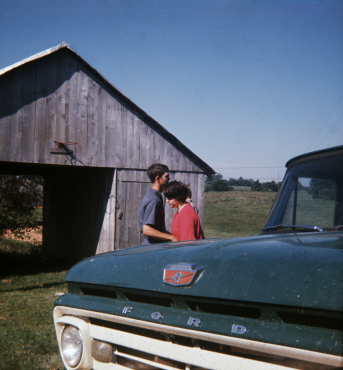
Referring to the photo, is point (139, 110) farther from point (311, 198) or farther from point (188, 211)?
point (311, 198)

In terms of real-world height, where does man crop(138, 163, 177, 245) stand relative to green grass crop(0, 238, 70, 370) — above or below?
above

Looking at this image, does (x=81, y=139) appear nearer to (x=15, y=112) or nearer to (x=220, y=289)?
(x=15, y=112)

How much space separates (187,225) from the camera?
3.70 meters

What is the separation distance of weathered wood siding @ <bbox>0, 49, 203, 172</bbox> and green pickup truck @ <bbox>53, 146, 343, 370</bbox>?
22.8 feet

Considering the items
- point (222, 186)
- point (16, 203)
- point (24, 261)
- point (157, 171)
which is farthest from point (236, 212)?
point (157, 171)

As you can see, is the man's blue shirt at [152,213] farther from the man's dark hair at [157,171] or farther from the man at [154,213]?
the man's dark hair at [157,171]

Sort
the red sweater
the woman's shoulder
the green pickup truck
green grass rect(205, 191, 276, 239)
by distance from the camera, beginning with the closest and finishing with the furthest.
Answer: the green pickup truck → the red sweater → the woman's shoulder → green grass rect(205, 191, 276, 239)

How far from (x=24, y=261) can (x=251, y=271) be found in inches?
483

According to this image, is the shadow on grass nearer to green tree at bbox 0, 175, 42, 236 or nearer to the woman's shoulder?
green tree at bbox 0, 175, 42, 236

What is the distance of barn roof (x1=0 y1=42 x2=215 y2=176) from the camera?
8484 millimetres

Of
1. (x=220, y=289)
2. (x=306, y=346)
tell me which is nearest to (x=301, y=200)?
(x=220, y=289)

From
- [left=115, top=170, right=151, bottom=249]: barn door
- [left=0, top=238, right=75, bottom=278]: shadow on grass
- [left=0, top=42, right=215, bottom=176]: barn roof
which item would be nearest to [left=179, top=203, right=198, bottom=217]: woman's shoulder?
[left=115, top=170, right=151, bottom=249]: barn door

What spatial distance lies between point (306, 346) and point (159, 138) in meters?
9.18

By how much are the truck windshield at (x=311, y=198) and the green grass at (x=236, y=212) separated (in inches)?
776
